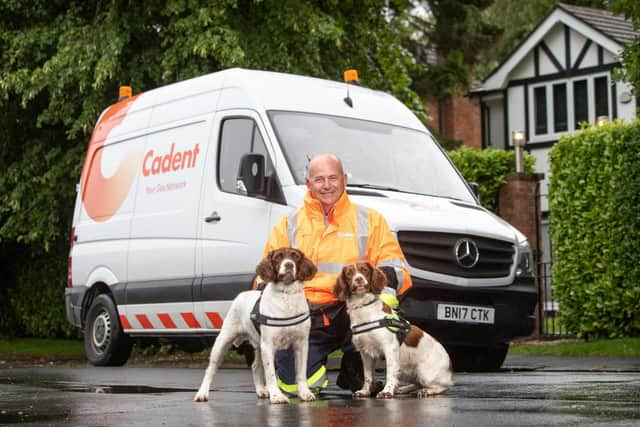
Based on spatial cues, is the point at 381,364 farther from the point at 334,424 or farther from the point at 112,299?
the point at 334,424

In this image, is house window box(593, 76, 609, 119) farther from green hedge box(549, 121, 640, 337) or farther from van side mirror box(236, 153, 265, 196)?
van side mirror box(236, 153, 265, 196)

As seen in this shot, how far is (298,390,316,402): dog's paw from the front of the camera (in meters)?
7.77

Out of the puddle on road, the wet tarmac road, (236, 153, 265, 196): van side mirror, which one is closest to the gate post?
the wet tarmac road

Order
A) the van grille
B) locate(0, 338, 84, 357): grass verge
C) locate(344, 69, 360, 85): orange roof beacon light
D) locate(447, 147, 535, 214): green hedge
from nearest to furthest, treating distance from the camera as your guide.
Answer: the van grille, locate(344, 69, 360, 85): orange roof beacon light, locate(447, 147, 535, 214): green hedge, locate(0, 338, 84, 357): grass verge

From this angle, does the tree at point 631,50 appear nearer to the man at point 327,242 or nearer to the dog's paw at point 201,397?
the man at point 327,242

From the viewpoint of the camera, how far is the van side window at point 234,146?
38.2 ft

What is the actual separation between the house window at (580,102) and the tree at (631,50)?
23375 millimetres

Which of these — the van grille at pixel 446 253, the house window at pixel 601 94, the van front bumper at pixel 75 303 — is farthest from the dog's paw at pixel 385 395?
the house window at pixel 601 94

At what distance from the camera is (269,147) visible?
37.2ft

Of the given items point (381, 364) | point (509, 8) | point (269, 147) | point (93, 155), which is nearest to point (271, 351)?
point (269, 147)

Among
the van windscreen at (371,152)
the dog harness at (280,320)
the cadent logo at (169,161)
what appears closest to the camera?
the dog harness at (280,320)

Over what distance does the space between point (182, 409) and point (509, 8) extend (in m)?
43.0

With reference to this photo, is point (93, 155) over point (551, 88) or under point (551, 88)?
under

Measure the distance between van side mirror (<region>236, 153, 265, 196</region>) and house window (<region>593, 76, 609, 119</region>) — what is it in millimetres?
26544
